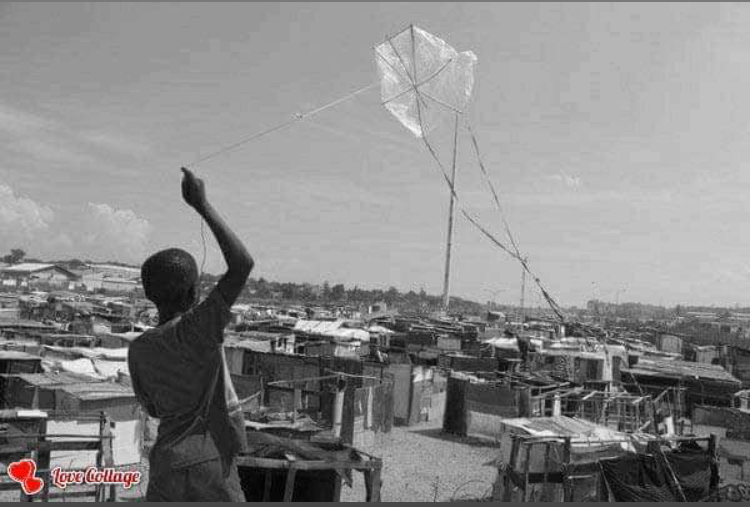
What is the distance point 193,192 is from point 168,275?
38 centimetres

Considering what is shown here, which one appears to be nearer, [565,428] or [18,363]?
[565,428]

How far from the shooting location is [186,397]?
239 cm

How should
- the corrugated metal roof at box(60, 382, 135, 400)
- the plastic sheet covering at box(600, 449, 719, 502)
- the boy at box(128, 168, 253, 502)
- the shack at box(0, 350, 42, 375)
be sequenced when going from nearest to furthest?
the boy at box(128, 168, 253, 502)
the plastic sheet covering at box(600, 449, 719, 502)
the corrugated metal roof at box(60, 382, 135, 400)
the shack at box(0, 350, 42, 375)

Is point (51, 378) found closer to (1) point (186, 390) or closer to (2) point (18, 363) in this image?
(2) point (18, 363)

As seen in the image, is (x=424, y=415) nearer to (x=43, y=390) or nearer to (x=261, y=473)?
(x=43, y=390)

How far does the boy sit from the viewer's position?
229cm

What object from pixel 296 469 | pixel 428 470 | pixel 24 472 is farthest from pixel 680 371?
pixel 24 472

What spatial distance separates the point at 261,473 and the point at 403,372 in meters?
13.9

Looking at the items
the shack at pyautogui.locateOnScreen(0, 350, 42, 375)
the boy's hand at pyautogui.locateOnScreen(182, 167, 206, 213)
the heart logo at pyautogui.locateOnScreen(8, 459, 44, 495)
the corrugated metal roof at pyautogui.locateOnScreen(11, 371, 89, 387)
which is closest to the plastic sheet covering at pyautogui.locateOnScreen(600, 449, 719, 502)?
the heart logo at pyautogui.locateOnScreen(8, 459, 44, 495)

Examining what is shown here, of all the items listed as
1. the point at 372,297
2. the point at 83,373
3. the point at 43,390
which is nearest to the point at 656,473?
the point at 43,390

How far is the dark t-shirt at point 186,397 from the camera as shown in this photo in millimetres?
2332

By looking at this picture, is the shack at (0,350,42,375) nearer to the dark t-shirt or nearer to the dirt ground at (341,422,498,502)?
the dirt ground at (341,422,498,502)

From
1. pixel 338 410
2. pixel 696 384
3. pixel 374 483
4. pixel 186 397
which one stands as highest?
pixel 186 397

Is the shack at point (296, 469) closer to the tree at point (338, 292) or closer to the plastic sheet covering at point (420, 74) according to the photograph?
the plastic sheet covering at point (420, 74)
